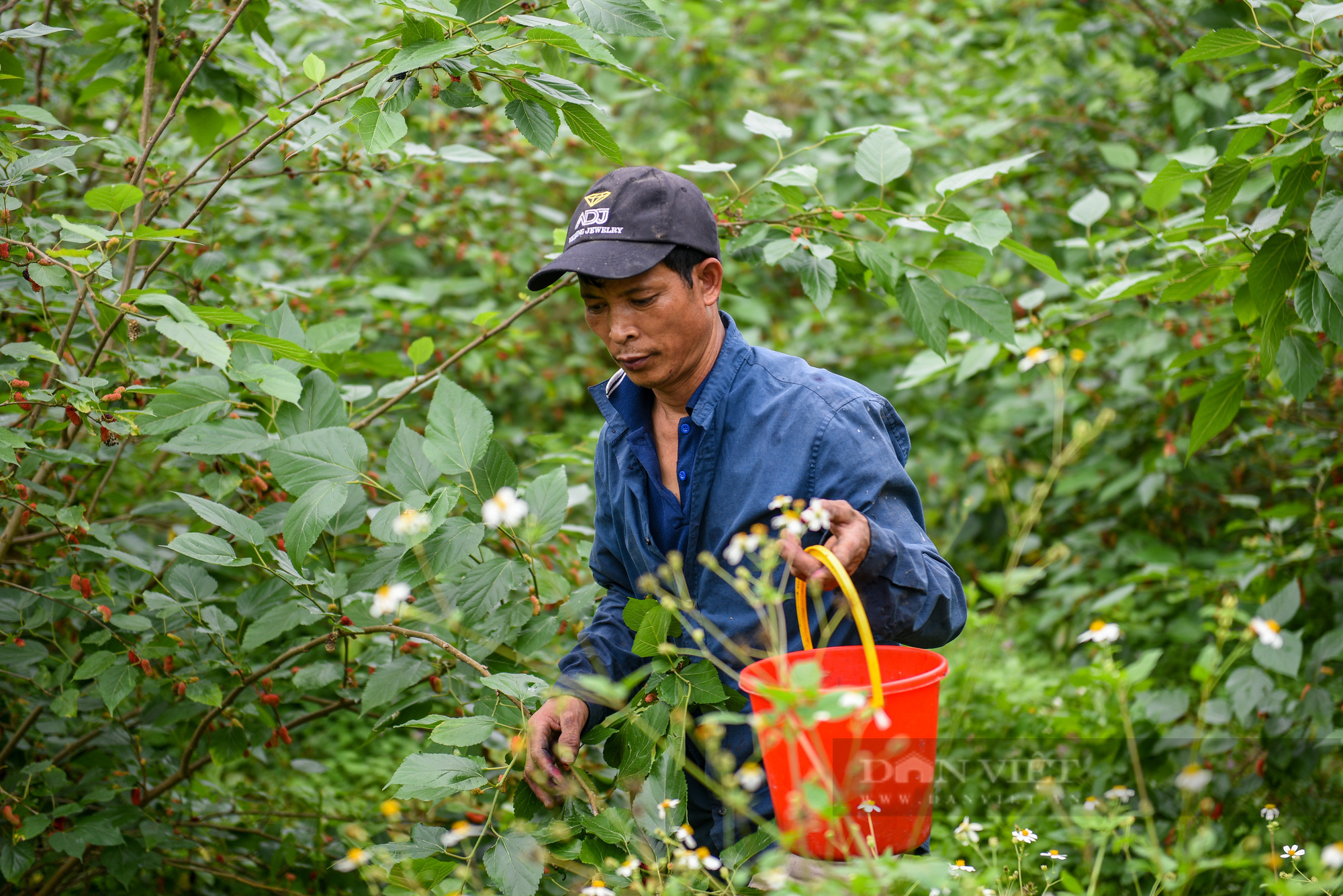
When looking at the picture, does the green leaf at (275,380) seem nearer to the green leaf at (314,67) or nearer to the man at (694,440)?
the man at (694,440)

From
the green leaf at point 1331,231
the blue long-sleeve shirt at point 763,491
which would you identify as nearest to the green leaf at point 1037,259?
the green leaf at point 1331,231

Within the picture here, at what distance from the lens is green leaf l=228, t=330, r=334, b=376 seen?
6.44ft

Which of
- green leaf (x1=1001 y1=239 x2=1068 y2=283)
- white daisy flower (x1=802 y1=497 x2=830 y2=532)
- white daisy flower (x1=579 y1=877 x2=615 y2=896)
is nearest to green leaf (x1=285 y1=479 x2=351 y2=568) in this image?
white daisy flower (x1=579 y1=877 x2=615 y2=896)

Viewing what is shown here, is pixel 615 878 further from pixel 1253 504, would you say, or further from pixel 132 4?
→ pixel 1253 504

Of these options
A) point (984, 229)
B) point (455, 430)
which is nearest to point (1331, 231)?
point (984, 229)

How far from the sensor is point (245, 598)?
7.00 feet

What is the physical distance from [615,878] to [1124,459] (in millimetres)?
3585

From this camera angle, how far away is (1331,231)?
195 centimetres

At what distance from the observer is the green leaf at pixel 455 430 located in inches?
74.5

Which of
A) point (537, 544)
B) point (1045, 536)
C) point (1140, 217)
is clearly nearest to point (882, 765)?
point (537, 544)

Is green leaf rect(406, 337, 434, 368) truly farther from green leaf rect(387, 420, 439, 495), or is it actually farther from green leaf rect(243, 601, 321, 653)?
green leaf rect(243, 601, 321, 653)

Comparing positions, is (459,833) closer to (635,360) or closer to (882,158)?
(635,360)

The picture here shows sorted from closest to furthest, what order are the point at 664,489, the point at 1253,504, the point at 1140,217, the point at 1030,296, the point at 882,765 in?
the point at 882,765, the point at 664,489, the point at 1030,296, the point at 1253,504, the point at 1140,217

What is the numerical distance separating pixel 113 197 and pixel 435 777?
1.23 m
